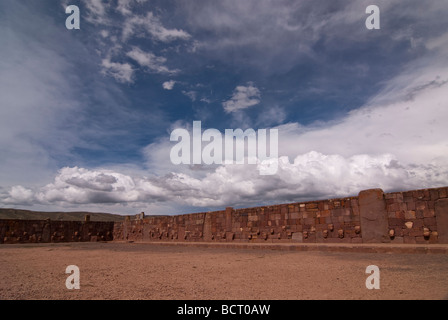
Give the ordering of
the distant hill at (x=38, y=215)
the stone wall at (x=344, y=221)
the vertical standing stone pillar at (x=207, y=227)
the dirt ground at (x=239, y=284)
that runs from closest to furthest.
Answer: the dirt ground at (x=239, y=284) → the stone wall at (x=344, y=221) → the vertical standing stone pillar at (x=207, y=227) → the distant hill at (x=38, y=215)

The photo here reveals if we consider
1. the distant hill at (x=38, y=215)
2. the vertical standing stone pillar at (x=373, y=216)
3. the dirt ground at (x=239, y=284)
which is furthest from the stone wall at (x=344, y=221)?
the distant hill at (x=38, y=215)

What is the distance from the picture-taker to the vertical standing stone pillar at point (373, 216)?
998 centimetres

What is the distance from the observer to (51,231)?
2403 cm

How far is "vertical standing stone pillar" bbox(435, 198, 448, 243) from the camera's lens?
8726 mm

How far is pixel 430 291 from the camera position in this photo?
3.22 meters

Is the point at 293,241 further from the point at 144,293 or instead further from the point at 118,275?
the point at 144,293

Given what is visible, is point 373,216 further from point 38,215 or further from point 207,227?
point 38,215

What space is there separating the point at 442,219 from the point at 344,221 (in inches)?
121

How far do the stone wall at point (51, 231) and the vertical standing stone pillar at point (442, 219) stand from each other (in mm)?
25652

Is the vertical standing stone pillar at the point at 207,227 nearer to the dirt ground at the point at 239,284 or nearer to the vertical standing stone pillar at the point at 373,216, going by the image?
the vertical standing stone pillar at the point at 373,216

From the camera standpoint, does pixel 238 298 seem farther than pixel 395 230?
No

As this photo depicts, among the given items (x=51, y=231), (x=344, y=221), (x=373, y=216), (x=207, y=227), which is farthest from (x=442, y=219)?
(x=51, y=231)
